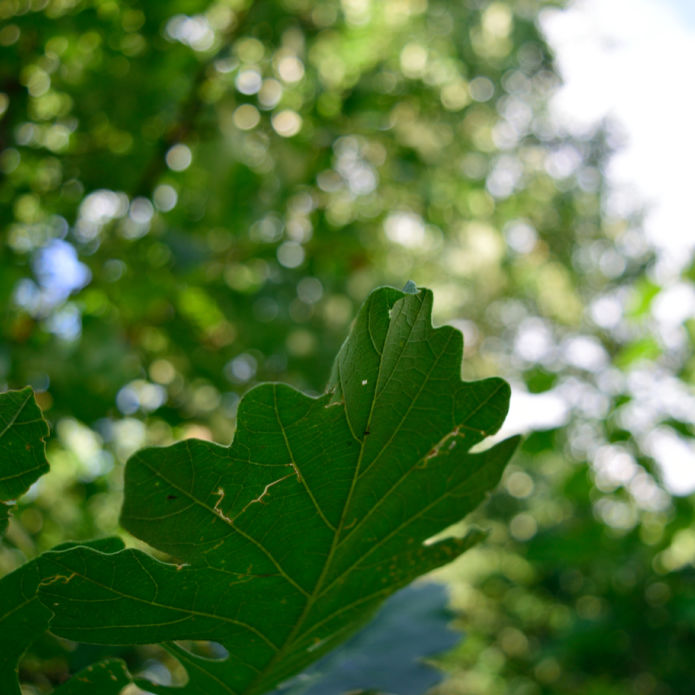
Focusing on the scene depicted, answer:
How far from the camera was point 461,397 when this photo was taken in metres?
0.41

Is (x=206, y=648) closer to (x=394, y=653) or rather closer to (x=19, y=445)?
(x=394, y=653)

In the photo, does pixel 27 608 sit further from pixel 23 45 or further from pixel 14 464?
pixel 23 45

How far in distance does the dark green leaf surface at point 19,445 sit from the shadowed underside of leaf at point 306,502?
41mm

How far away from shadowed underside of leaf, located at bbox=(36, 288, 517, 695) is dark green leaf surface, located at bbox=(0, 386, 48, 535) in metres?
0.04

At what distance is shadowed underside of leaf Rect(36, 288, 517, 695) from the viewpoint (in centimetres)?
39

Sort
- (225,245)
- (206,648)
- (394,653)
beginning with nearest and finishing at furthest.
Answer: (394,653), (206,648), (225,245)

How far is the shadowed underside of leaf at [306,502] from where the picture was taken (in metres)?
0.39

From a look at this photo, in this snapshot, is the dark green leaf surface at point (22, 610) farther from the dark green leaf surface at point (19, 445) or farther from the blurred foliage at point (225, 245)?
the blurred foliage at point (225, 245)

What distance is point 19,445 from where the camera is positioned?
370mm

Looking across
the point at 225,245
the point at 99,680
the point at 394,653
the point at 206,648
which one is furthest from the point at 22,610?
the point at 225,245

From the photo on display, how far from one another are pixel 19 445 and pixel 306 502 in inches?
6.0

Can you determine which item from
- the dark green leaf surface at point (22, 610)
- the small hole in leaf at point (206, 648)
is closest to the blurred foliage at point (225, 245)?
the small hole in leaf at point (206, 648)

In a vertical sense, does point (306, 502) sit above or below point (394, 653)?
above

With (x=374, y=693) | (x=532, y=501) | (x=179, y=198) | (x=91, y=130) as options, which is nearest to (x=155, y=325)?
(x=179, y=198)
